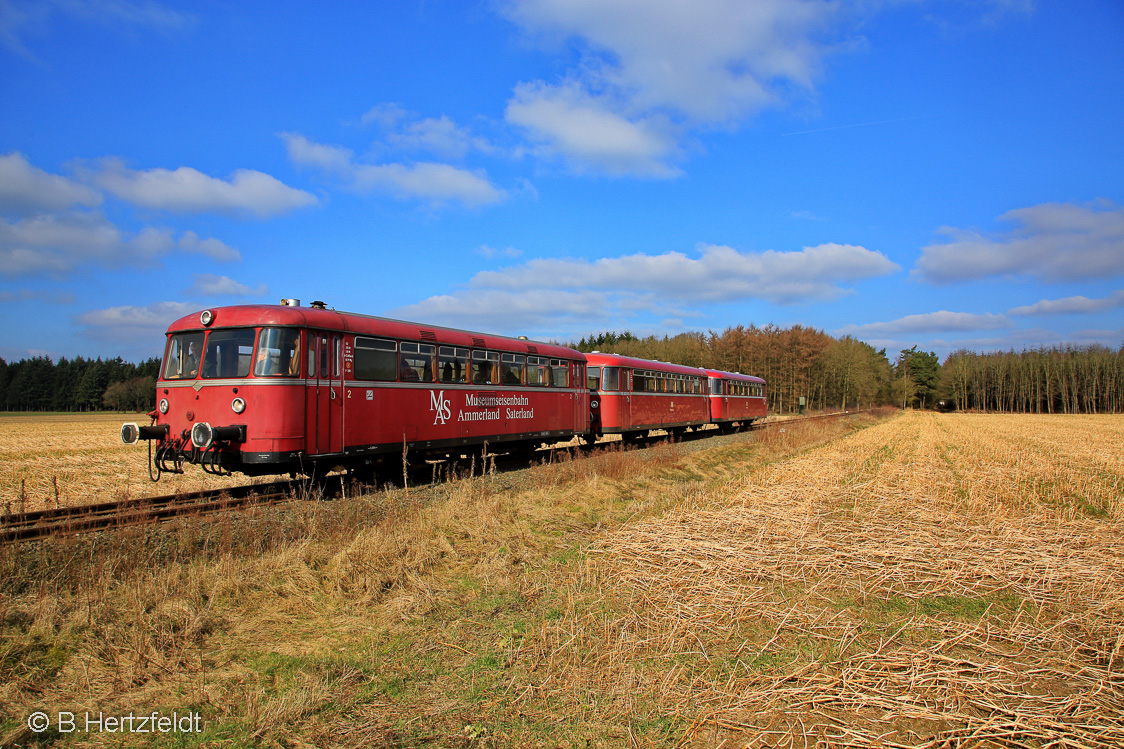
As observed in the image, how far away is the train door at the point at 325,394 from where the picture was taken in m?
10.0

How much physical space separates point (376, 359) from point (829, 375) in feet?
224

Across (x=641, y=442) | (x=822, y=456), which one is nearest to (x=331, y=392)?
(x=822, y=456)

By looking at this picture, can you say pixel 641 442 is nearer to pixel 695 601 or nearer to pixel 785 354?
pixel 695 601

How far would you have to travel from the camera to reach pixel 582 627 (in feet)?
15.3

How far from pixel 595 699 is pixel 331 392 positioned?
319 inches

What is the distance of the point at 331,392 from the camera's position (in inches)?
406

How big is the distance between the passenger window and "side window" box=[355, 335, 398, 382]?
182 cm

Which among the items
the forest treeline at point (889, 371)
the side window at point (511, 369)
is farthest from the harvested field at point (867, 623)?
the forest treeline at point (889, 371)

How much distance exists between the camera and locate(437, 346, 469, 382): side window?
12.9m

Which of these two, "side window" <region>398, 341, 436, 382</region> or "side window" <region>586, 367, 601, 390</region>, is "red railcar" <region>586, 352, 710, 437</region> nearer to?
"side window" <region>586, 367, 601, 390</region>

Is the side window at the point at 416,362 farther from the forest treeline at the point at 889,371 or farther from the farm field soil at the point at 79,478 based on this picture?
the forest treeline at the point at 889,371

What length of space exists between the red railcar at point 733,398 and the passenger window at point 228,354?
24.3 metres

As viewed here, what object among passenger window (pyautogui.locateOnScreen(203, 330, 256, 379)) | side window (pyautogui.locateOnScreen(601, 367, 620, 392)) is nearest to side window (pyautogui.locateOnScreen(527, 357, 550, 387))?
side window (pyautogui.locateOnScreen(601, 367, 620, 392))

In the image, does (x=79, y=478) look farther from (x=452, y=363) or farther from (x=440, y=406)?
(x=452, y=363)
